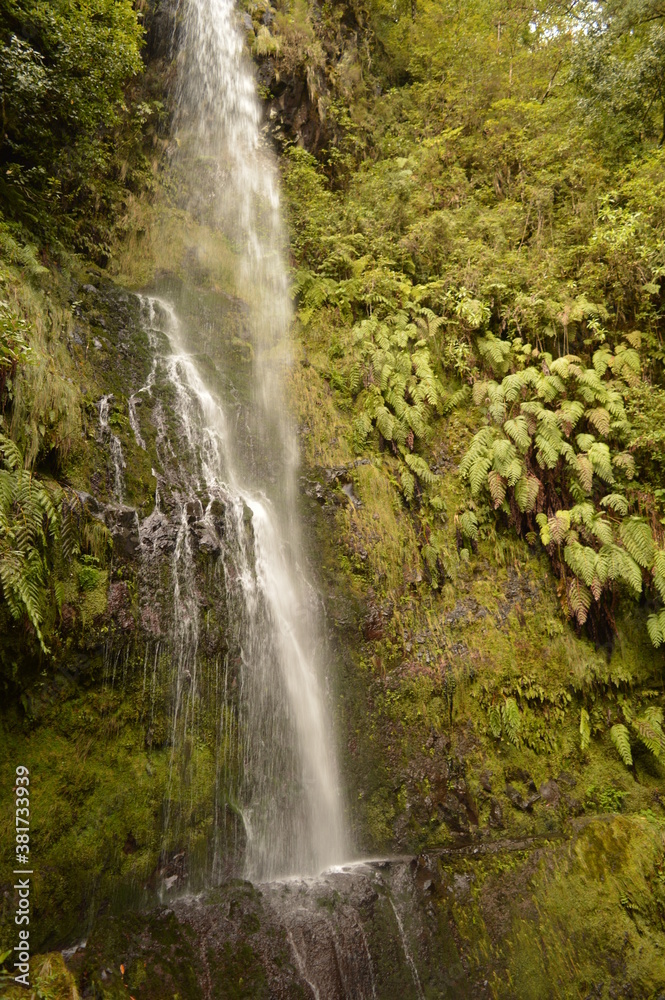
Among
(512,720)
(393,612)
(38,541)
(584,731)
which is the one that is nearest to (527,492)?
(393,612)

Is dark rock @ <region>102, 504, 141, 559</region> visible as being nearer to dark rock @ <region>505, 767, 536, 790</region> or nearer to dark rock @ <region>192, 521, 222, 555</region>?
dark rock @ <region>192, 521, 222, 555</region>

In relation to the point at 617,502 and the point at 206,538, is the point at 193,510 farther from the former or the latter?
the point at 617,502

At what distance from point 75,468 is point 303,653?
3328 mm

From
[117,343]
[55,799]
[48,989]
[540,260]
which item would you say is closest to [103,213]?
[117,343]

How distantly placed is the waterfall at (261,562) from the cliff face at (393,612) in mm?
202

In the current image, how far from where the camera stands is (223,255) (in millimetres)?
10688

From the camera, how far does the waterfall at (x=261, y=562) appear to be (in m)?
5.58

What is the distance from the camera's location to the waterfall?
220 inches

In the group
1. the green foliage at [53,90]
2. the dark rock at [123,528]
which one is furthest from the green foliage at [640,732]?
the green foliage at [53,90]

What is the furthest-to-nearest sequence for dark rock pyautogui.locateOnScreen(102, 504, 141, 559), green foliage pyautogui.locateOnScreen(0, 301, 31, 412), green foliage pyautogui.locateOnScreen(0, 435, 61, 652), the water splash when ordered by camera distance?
dark rock pyautogui.locateOnScreen(102, 504, 141, 559) < the water splash < green foliage pyautogui.locateOnScreen(0, 301, 31, 412) < green foliage pyautogui.locateOnScreen(0, 435, 61, 652)

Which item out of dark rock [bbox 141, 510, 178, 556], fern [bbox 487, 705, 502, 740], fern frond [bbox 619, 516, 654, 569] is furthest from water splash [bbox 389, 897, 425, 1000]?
fern frond [bbox 619, 516, 654, 569]

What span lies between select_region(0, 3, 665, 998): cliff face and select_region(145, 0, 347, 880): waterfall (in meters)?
0.20

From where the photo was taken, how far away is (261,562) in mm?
6594

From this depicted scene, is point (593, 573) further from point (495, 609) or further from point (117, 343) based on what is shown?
point (117, 343)
